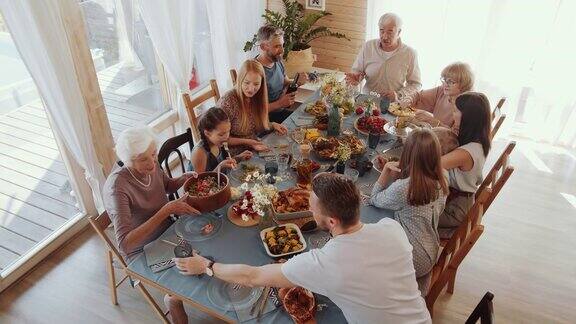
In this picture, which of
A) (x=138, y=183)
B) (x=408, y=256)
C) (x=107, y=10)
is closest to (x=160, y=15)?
(x=107, y=10)

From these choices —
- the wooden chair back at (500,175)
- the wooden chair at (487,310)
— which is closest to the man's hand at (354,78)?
the wooden chair back at (500,175)

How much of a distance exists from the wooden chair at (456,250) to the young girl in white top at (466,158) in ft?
0.61

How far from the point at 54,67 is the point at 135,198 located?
42.7 inches

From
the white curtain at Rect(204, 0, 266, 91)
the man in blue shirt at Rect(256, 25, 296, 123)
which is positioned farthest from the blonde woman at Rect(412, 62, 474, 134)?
the white curtain at Rect(204, 0, 266, 91)

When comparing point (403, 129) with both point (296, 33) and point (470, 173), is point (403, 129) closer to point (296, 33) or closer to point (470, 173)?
point (470, 173)

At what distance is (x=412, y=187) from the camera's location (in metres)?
1.88

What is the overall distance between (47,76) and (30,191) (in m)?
1.27

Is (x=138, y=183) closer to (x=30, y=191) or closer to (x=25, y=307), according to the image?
(x=25, y=307)

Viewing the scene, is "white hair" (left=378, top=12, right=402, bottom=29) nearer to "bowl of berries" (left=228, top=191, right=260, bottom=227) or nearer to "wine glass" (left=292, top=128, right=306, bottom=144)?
"wine glass" (left=292, top=128, right=306, bottom=144)

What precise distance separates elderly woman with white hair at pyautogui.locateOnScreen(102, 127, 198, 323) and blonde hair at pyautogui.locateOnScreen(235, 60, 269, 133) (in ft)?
2.91

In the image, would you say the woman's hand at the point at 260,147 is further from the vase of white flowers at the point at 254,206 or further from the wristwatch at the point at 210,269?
the wristwatch at the point at 210,269

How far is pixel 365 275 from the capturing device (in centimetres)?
141

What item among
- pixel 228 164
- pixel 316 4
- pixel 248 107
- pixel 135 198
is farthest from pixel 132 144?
pixel 316 4

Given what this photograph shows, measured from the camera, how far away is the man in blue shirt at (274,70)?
318 cm
